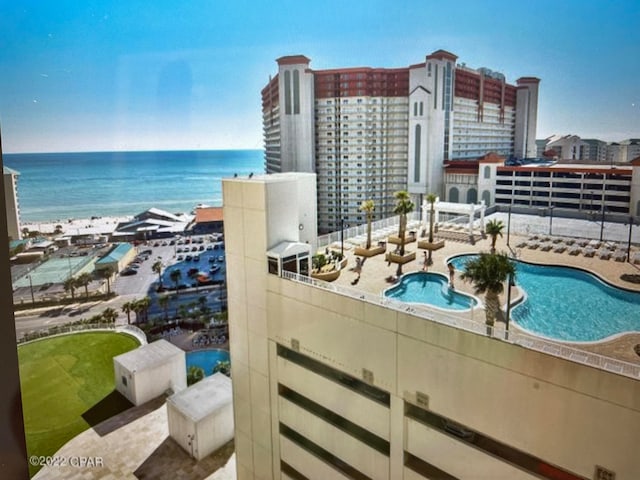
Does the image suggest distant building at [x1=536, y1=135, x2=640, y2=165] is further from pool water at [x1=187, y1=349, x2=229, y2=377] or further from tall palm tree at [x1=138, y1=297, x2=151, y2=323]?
tall palm tree at [x1=138, y1=297, x2=151, y2=323]

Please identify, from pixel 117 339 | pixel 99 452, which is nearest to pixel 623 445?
pixel 99 452

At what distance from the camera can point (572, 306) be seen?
3230 mm

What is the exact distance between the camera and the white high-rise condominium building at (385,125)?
5.43 metres

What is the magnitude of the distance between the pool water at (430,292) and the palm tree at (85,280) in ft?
30.1

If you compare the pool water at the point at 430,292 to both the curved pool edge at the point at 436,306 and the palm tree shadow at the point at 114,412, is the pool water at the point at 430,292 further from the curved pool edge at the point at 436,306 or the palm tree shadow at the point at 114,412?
the palm tree shadow at the point at 114,412

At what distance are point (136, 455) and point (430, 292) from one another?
3.86m

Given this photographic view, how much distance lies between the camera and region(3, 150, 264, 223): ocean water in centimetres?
1550

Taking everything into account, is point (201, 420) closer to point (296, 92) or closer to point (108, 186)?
point (296, 92)

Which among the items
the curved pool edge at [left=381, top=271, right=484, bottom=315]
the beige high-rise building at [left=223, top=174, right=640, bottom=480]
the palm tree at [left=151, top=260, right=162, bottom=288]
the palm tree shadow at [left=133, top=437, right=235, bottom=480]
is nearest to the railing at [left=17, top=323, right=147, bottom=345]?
the palm tree shadow at [left=133, top=437, right=235, bottom=480]

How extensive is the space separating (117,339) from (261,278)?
562 cm

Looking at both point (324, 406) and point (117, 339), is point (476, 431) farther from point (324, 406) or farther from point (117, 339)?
point (117, 339)

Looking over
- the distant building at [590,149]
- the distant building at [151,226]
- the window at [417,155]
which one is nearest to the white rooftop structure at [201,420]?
the window at [417,155]

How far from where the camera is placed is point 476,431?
7.98ft

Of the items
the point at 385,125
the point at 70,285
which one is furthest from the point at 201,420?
the point at 70,285
